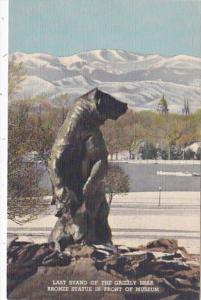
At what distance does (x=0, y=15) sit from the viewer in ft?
7.83

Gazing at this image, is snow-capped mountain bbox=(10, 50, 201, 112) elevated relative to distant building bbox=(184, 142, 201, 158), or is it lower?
elevated

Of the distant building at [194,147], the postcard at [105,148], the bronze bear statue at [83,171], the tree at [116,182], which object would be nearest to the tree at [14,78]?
the postcard at [105,148]

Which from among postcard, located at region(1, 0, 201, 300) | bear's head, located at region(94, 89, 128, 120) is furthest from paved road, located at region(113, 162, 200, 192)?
bear's head, located at region(94, 89, 128, 120)

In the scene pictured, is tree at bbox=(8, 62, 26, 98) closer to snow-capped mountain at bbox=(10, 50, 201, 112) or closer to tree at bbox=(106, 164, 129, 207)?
snow-capped mountain at bbox=(10, 50, 201, 112)

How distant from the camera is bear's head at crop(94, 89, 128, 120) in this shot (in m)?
2.39

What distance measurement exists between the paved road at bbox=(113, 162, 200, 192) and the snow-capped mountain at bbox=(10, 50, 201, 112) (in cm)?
19

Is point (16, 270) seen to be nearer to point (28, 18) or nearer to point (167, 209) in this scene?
point (167, 209)

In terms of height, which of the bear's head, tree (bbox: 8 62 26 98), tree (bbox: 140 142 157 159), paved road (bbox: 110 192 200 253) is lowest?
paved road (bbox: 110 192 200 253)

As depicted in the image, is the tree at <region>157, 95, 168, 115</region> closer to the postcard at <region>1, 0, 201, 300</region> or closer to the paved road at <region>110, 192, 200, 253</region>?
the postcard at <region>1, 0, 201, 300</region>

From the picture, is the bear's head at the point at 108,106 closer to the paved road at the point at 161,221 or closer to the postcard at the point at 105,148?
the postcard at the point at 105,148

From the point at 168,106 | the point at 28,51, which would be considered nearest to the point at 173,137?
the point at 168,106

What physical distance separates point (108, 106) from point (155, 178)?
0.90ft

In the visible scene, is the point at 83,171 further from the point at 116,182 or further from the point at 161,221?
the point at 161,221

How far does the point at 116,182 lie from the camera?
2.40 metres
